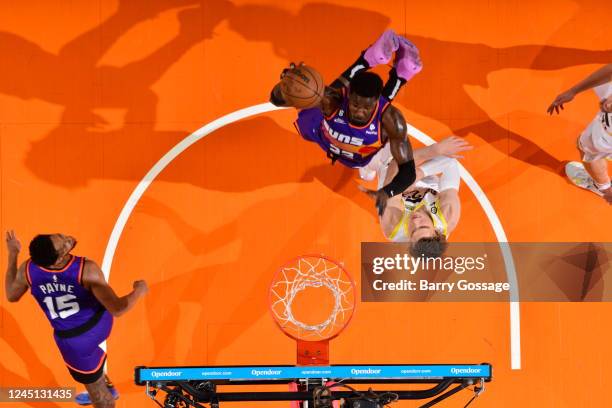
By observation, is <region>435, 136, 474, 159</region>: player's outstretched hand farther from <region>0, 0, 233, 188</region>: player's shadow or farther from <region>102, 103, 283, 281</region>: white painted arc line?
<region>0, 0, 233, 188</region>: player's shadow

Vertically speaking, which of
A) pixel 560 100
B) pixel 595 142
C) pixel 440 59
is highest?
pixel 440 59

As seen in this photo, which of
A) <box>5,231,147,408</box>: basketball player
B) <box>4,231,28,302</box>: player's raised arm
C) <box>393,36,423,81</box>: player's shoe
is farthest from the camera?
<box>393,36,423,81</box>: player's shoe

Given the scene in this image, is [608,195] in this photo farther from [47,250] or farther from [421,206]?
[47,250]

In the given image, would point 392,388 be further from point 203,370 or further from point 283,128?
point 283,128

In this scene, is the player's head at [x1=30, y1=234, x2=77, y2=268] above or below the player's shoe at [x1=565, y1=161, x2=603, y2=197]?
below

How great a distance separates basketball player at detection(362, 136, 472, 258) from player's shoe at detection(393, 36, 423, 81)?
80 cm

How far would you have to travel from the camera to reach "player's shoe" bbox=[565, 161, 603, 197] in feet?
24.0

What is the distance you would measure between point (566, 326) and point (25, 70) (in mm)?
6232

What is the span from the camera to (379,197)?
6.97m

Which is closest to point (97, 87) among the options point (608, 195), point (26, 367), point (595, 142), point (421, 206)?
point (26, 367)

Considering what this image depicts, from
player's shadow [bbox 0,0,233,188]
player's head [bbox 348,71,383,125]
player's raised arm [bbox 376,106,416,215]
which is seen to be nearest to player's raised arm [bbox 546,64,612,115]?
player's raised arm [bbox 376,106,416,215]

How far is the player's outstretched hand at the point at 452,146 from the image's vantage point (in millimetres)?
7301
